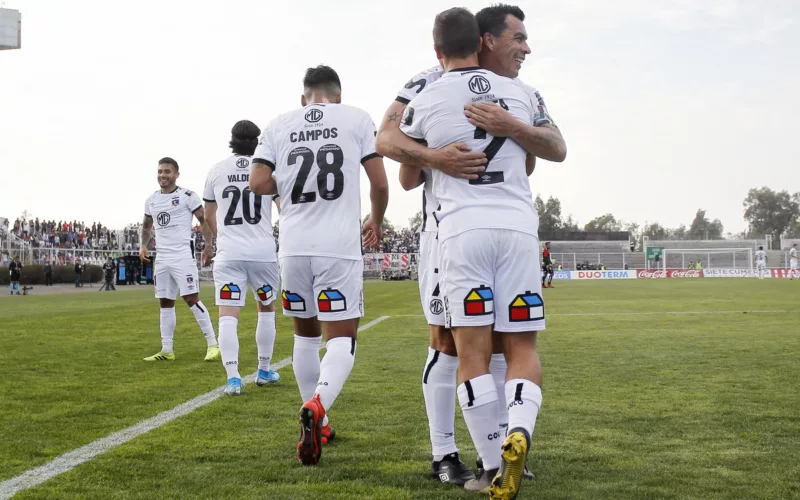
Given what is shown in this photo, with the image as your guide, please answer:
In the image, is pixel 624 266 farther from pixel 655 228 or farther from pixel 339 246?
pixel 655 228

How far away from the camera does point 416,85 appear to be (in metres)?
3.52

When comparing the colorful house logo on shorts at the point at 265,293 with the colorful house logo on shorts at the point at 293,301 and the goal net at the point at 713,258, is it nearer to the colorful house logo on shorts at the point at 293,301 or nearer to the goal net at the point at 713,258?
the colorful house logo on shorts at the point at 293,301

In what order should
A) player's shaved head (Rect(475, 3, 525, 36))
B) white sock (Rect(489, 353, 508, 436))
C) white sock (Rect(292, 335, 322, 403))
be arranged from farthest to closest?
1. white sock (Rect(292, 335, 322, 403))
2. white sock (Rect(489, 353, 508, 436))
3. player's shaved head (Rect(475, 3, 525, 36))

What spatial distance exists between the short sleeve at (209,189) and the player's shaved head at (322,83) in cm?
236

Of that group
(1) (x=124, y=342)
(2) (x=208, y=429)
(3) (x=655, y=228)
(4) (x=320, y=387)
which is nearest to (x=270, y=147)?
(4) (x=320, y=387)

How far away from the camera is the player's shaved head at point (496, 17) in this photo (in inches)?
135

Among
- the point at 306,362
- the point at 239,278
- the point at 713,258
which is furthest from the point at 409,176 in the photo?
the point at 713,258

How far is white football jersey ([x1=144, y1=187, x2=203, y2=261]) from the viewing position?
9.16 metres

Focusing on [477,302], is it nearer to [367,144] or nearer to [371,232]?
[371,232]

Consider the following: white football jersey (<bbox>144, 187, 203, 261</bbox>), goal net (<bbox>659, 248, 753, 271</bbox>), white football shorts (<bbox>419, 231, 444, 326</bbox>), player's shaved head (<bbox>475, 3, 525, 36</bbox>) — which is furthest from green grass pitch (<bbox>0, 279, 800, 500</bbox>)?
goal net (<bbox>659, 248, 753, 271</bbox>)

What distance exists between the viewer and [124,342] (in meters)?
11.1

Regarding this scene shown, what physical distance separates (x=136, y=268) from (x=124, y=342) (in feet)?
120

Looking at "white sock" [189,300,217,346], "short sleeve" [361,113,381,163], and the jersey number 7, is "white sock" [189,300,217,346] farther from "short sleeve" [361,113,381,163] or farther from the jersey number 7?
the jersey number 7

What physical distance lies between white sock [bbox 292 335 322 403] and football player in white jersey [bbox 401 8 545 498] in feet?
5.46
